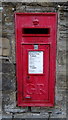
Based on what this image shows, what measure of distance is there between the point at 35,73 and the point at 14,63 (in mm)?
361

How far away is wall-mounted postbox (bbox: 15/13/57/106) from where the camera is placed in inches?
110

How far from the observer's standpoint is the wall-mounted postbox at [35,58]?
278cm

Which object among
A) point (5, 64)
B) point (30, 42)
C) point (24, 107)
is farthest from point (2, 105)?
point (30, 42)

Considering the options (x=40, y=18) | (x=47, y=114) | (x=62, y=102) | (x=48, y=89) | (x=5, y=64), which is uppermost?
(x=40, y=18)

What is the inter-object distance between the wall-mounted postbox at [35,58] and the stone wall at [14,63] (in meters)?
0.10

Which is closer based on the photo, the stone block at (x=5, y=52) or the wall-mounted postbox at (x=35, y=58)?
the wall-mounted postbox at (x=35, y=58)

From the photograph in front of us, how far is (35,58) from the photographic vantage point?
9.41ft

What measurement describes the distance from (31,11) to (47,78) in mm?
1025

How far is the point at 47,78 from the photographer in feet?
9.62

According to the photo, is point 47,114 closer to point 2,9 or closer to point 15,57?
point 15,57

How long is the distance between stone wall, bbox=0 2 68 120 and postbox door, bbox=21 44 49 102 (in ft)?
0.57

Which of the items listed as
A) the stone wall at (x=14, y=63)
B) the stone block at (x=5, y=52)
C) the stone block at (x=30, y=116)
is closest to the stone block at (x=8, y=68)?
the stone wall at (x=14, y=63)

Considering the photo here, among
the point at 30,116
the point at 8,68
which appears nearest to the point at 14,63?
the point at 8,68

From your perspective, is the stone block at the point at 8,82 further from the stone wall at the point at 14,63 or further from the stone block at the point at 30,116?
the stone block at the point at 30,116
